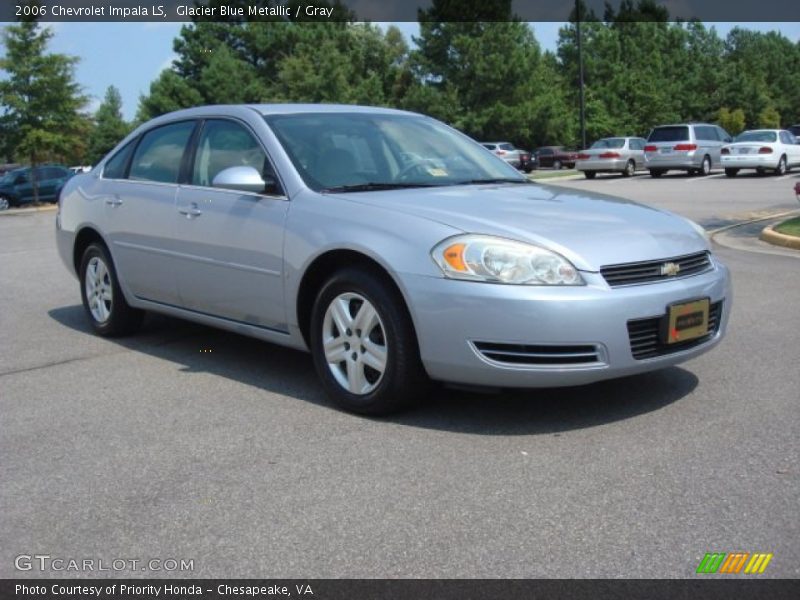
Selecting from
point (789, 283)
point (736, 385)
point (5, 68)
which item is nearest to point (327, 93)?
point (5, 68)

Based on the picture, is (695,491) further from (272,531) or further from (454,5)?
(454,5)

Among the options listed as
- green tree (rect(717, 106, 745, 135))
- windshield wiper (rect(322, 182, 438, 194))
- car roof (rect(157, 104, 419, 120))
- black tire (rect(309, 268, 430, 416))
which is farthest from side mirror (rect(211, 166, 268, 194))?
green tree (rect(717, 106, 745, 135))

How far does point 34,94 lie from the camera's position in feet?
93.1

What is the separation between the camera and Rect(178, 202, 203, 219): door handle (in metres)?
5.67

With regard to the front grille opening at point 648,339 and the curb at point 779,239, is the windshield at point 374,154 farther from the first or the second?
the curb at point 779,239

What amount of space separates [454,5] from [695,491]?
54.5 meters

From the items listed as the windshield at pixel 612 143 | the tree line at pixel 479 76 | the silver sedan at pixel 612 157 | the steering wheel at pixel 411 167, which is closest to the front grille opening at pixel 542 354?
the steering wheel at pixel 411 167

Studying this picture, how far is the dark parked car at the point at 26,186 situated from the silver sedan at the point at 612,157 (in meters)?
17.5

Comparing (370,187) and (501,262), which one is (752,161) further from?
(501,262)

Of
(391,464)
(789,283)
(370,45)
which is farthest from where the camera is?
(370,45)

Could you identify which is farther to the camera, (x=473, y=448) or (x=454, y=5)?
(x=454, y=5)

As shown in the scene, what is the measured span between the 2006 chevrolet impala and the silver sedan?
90.9 ft

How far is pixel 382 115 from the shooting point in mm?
5957

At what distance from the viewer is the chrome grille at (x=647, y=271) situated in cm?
430
